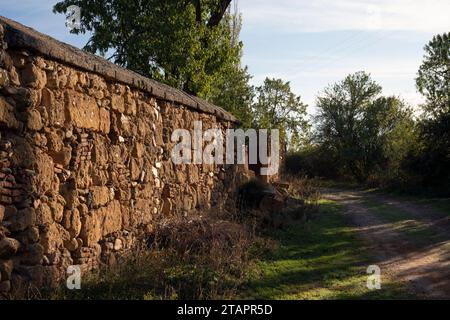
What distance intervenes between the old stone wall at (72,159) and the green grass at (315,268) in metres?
2.02

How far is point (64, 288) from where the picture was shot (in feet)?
18.1

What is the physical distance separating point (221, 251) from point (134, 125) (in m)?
2.27

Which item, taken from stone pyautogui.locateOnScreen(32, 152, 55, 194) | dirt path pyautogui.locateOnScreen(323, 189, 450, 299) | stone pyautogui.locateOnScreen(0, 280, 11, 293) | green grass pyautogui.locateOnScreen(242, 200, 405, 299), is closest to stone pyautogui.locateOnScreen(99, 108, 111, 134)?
stone pyautogui.locateOnScreen(32, 152, 55, 194)

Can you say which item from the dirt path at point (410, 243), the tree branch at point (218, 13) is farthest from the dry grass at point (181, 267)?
the tree branch at point (218, 13)

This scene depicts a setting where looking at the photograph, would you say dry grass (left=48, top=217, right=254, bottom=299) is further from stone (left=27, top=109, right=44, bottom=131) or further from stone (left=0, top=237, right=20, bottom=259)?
stone (left=27, top=109, right=44, bottom=131)

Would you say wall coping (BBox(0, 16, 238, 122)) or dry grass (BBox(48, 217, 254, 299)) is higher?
wall coping (BBox(0, 16, 238, 122))

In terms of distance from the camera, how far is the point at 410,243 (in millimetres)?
9656

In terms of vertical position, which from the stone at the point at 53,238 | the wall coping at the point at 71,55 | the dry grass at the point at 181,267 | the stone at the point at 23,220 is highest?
the wall coping at the point at 71,55

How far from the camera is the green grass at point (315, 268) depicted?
250 inches

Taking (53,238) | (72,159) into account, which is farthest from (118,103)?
(53,238)

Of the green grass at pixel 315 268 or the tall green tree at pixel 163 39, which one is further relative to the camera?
the tall green tree at pixel 163 39

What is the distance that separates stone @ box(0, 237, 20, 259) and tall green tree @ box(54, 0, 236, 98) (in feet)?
38.1

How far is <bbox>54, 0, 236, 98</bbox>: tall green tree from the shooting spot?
16.1 m

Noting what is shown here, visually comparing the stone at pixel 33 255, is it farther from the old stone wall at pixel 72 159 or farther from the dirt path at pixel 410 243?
the dirt path at pixel 410 243
